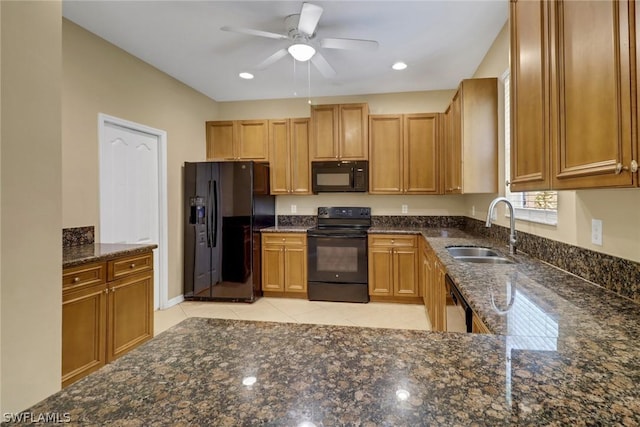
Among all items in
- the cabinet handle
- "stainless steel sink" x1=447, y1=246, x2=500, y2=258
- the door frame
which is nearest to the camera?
the cabinet handle

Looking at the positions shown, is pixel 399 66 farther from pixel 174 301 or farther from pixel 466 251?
pixel 174 301

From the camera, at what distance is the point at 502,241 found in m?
2.71

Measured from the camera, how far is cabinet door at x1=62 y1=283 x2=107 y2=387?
196cm

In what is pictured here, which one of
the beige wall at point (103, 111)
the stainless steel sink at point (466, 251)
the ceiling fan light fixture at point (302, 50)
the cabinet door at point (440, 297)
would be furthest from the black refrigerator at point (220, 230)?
the stainless steel sink at point (466, 251)

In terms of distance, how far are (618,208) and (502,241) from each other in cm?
144

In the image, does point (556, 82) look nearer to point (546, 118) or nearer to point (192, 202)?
point (546, 118)

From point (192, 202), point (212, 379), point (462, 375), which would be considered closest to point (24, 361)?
point (212, 379)

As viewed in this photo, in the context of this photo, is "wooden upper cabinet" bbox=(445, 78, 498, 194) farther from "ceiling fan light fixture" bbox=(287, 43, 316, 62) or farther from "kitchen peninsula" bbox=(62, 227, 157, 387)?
"kitchen peninsula" bbox=(62, 227, 157, 387)

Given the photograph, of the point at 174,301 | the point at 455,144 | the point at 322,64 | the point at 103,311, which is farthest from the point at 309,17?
the point at 174,301

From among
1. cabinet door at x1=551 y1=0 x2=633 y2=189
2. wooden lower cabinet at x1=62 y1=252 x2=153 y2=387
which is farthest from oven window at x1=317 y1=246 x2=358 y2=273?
cabinet door at x1=551 y1=0 x2=633 y2=189

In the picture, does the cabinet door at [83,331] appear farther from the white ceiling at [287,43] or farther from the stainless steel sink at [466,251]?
the stainless steel sink at [466,251]

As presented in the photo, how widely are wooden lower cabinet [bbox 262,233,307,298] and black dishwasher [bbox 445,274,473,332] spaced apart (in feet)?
7.59

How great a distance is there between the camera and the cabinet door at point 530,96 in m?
1.28

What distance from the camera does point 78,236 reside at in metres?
2.64
